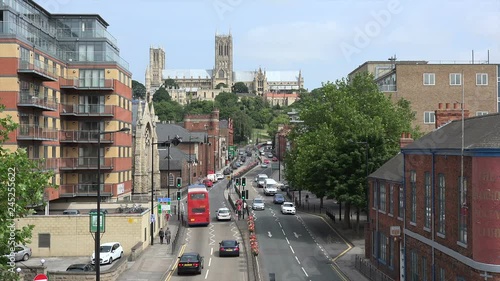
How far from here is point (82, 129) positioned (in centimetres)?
5812

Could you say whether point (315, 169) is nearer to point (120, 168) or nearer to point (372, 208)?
point (372, 208)

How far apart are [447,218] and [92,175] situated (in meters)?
39.6

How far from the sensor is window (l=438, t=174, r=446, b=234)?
Answer: 26.9 m

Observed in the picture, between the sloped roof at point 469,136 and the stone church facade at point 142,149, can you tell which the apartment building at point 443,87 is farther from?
the sloped roof at point 469,136

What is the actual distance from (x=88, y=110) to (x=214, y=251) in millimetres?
20847

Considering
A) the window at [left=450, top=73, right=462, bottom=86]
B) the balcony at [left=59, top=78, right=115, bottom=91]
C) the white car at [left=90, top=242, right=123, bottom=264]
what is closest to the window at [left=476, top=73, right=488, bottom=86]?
the window at [left=450, top=73, right=462, bottom=86]

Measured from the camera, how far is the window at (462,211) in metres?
23.8

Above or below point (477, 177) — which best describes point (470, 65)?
above

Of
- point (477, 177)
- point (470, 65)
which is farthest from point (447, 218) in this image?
point (470, 65)

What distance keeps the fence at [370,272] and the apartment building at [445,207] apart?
101 centimetres

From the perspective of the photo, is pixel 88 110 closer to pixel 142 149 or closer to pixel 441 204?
pixel 142 149

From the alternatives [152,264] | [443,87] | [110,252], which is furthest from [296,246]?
[443,87]

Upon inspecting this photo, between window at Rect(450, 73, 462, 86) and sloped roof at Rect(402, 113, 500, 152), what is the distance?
159 feet

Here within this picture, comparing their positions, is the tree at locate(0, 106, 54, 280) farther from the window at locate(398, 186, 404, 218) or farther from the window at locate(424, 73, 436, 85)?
the window at locate(424, 73, 436, 85)
